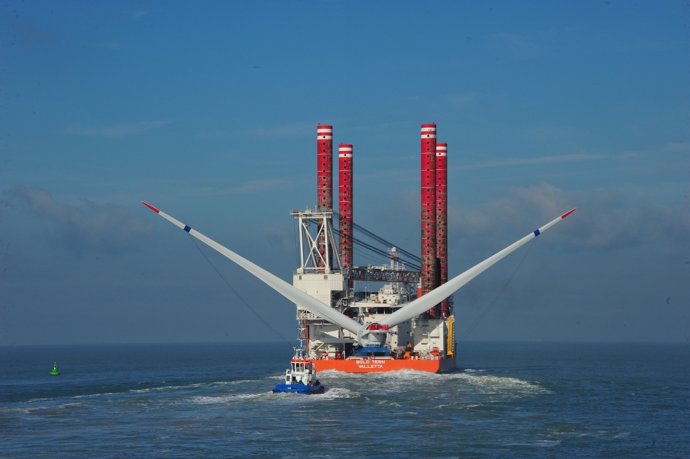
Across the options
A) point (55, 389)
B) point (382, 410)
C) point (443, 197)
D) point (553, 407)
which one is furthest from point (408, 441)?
point (443, 197)

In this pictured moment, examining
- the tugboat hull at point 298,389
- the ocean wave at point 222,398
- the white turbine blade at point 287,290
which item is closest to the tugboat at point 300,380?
the tugboat hull at point 298,389

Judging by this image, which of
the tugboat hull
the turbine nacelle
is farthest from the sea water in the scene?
the turbine nacelle

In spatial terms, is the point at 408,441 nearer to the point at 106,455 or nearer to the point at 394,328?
the point at 106,455

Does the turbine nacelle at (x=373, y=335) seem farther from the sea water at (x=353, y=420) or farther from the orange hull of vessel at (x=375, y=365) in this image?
the sea water at (x=353, y=420)

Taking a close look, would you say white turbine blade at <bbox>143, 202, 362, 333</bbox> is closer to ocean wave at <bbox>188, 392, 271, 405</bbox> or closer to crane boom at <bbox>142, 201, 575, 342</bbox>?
crane boom at <bbox>142, 201, 575, 342</bbox>

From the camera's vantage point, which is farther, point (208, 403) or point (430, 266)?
point (430, 266)

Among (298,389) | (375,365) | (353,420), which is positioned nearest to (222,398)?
(298,389)
